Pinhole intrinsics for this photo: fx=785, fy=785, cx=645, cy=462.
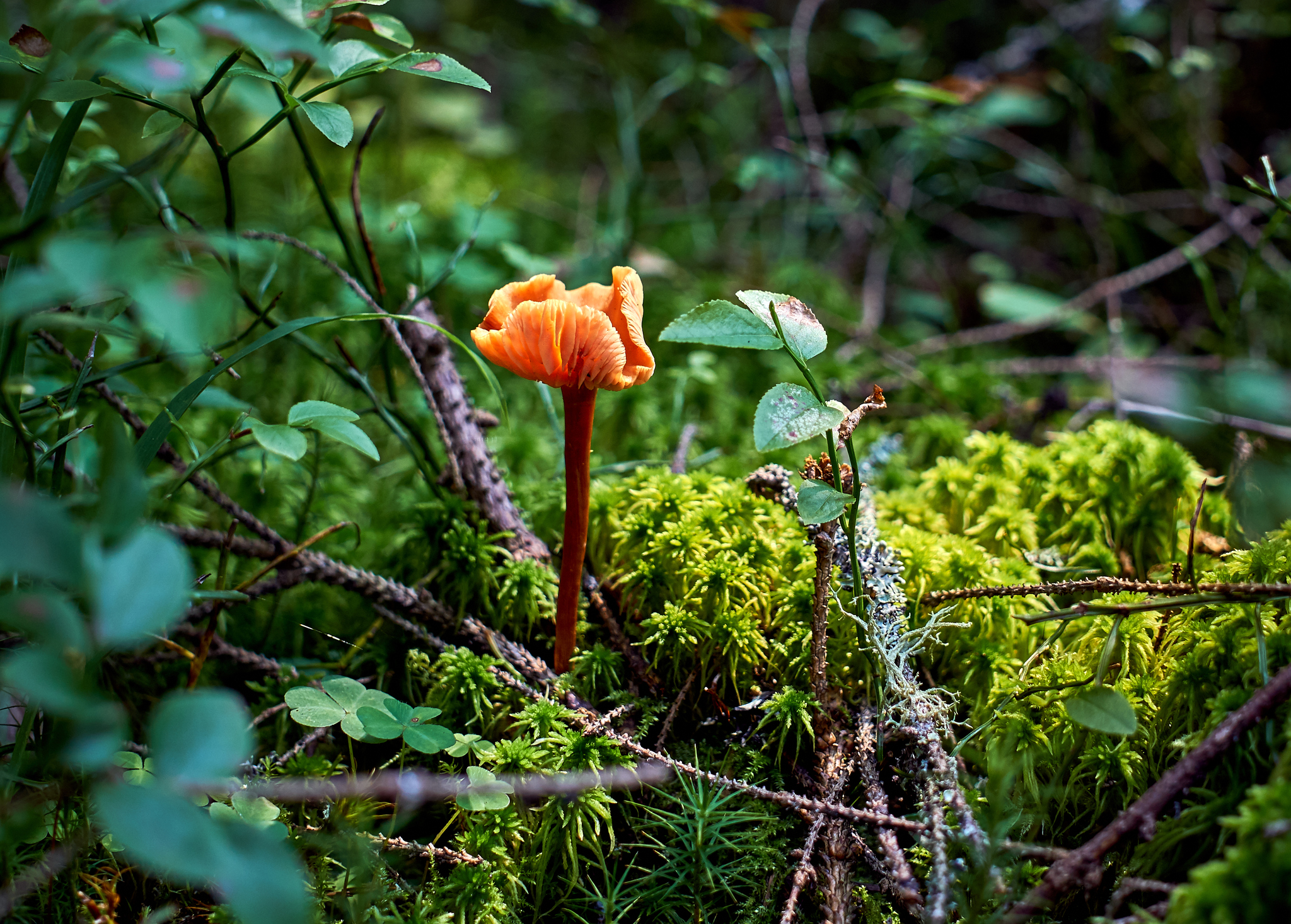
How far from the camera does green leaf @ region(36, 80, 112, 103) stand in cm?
108

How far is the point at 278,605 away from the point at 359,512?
1.31ft

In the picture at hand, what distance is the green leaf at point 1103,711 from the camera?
3.30 feet

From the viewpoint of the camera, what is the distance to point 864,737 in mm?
1275

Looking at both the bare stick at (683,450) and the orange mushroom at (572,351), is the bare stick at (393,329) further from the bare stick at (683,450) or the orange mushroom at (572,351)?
the bare stick at (683,450)

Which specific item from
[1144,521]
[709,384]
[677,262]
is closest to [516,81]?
[677,262]

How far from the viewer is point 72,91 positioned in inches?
43.2

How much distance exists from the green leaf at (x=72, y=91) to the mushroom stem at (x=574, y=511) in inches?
30.4

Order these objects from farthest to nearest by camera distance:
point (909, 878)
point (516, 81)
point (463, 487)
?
point (516, 81) < point (463, 487) < point (909, 878)

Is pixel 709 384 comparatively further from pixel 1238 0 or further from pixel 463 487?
pixel 1238 0

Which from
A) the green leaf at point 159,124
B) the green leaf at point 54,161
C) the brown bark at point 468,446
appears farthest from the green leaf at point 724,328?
the green leaf at point 159,124

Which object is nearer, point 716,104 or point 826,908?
point 826,908

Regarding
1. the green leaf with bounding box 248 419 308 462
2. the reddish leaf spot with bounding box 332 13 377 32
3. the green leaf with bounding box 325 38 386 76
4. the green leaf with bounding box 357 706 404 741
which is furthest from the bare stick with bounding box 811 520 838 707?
the reddish leaf spot with bounding box 332 13 377 32

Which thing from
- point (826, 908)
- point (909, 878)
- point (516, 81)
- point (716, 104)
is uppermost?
point (516, 81)

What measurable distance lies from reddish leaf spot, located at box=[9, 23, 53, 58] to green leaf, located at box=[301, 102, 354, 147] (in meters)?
0.42
